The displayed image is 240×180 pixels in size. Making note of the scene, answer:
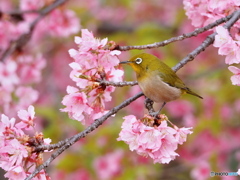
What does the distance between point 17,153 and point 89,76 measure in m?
0.51

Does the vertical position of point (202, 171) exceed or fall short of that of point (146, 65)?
it exceeds it

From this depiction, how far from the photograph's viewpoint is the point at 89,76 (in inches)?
85.6

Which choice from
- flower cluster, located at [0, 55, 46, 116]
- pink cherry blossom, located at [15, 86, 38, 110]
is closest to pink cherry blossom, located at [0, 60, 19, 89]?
flower cluster, located at [0, 55, 46, 116]

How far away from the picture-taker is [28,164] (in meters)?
2.02

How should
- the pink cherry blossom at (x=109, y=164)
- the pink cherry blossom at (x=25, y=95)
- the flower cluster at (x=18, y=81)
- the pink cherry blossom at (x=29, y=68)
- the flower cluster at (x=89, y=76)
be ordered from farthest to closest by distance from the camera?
the pink cherry blossom at (x=109, y=164)
the pink cherry blossom at (x=29, y=68)
the pink cherry blossom at (x=25, y=95)
the flower cluster at (x=18, y=81)
the flower cluster at (x=89, y=76)

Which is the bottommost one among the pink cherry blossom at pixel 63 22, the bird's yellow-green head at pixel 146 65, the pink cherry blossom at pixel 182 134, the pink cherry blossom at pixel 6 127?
the pink cherry blossom at pixel 182 134

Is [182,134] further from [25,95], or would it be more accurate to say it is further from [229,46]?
[25,95]

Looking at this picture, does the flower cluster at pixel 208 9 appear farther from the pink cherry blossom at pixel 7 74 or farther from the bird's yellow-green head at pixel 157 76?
the pink cherry blossom at pixel 7 74

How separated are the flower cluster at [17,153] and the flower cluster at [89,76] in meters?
0.26

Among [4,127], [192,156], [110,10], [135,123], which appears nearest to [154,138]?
[135,123]

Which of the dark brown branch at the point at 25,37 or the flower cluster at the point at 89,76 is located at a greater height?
the dark brown branch at the point at 25,37

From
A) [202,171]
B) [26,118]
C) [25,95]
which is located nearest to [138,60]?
[26,118]

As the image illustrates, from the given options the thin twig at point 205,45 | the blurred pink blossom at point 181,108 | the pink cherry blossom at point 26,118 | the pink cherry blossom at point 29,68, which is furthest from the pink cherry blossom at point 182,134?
the blurred pink blossom at point 181,108

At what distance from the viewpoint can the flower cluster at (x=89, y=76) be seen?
220 centimetres
